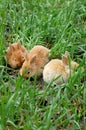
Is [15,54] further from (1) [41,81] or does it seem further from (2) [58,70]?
(2) [58,70]

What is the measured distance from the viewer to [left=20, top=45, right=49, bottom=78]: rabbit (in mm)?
4730

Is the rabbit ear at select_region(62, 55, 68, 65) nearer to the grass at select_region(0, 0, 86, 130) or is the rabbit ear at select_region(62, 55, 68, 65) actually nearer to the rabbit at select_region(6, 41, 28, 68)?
the grass at select_region(0, 0, 86, 130)

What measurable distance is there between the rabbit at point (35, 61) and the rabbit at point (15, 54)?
10cm

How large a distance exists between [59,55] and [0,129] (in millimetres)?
1712

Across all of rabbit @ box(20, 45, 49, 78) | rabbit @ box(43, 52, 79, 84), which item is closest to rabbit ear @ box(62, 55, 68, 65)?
rabbit @ box(43, 52, 79, 84)

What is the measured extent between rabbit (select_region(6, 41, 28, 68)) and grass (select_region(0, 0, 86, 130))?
0.08m

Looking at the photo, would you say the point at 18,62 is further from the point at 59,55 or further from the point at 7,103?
the point at 7,103

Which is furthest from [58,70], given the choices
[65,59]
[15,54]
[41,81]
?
[15,54]

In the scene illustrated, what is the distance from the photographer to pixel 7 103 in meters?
3.87

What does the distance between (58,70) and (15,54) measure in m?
0.70

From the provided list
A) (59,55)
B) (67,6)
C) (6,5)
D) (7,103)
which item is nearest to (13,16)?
(6,5)

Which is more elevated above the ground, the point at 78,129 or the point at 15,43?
the point at 15,43

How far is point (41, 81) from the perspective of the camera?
4.84 meters

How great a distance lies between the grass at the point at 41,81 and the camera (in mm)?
3940
